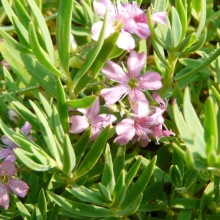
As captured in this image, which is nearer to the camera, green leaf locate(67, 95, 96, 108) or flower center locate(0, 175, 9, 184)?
green leaf locate(67, 95, 96, 108)

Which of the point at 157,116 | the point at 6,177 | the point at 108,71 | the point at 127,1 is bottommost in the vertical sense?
the point at 6,177

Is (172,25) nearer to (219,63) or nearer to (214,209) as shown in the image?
(219,63)

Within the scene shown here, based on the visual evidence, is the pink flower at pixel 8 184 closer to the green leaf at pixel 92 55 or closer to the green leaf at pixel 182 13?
the green leaf at pixel 92 55

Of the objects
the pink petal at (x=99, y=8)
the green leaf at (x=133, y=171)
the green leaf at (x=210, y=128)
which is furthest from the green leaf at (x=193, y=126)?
→ the pink petal at (x=99, y=8)

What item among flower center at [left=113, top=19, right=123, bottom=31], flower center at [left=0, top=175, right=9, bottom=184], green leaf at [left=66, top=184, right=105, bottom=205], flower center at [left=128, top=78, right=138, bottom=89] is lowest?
flower center at [left=0, top=175, right=9, bottom=184]

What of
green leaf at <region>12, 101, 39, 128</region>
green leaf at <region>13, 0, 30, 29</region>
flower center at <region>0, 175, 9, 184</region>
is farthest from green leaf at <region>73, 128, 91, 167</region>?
green leaf at <region>13, 0, 30, 29</region>

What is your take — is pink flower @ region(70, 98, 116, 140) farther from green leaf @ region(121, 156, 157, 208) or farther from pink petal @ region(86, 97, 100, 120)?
green leaf @ region(121, 156, 157, 208)

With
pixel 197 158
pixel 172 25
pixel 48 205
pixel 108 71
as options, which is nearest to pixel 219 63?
pixel 172 25
